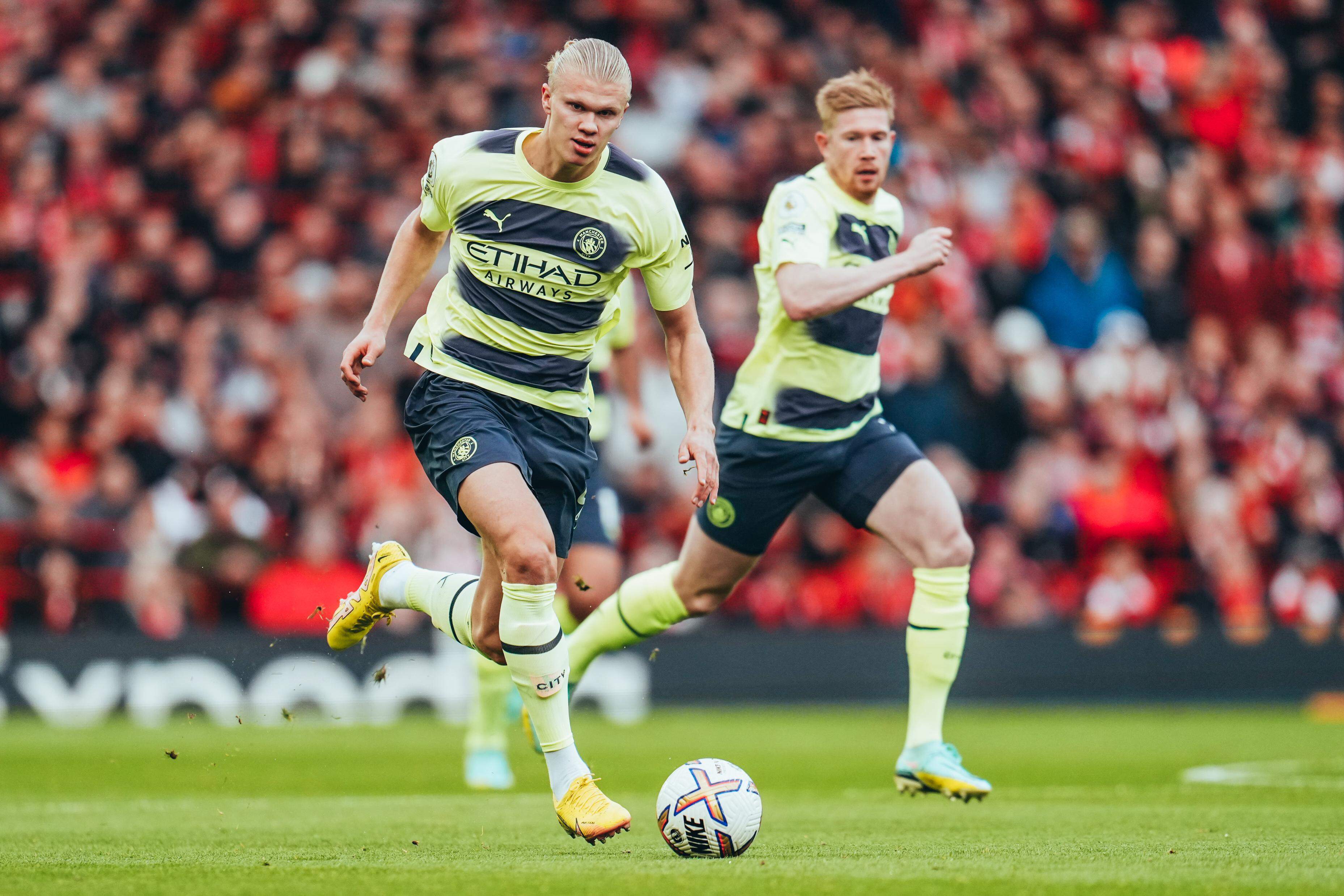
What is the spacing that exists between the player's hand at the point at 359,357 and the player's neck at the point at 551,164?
85cm

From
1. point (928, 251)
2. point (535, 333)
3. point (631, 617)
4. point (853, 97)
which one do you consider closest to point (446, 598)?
point (535, 333)

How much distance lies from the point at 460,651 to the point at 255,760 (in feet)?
11.8

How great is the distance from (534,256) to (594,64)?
0.75 metres

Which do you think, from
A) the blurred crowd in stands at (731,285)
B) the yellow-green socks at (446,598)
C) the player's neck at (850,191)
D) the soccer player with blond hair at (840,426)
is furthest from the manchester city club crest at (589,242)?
the blurred crowd in stands at (731,285)

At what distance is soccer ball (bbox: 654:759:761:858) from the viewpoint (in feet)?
Result: 19.6

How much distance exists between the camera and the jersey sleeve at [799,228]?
7918 mm

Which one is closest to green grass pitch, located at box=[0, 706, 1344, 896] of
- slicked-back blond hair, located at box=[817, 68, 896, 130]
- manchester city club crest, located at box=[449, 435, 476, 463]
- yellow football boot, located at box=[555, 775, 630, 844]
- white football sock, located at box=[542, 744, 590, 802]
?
yellow football boot, located at box=[555, 775, 630, 844]

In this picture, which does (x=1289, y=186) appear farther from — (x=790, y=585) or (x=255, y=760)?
(x=255, y=760)

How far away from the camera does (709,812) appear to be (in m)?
5.96

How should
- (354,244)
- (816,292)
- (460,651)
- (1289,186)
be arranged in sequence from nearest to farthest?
(816,292) → (460,651) → (354,244) → (1289,186)

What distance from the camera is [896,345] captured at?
15688 mm

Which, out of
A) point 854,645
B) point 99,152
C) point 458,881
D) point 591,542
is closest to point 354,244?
point 99,152

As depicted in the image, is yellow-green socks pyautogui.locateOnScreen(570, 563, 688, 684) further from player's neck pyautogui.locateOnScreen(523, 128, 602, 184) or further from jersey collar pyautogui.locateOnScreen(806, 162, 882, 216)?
player's neck pyautogui.locateOnScreen(523, 128, 602, 184)

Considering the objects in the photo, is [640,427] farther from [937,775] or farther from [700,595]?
[937,775]
